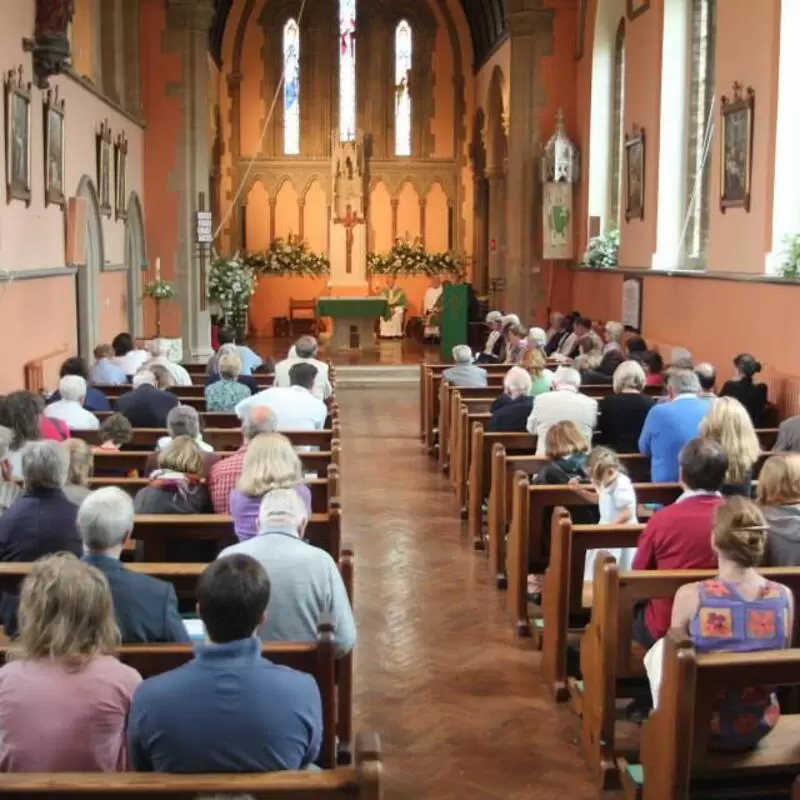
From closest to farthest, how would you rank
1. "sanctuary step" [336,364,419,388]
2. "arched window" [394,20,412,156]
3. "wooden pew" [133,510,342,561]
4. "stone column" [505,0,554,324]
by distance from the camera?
"wooden pew" [133,510,342,561]
"sanctuary step" [336,364,419,388]
"stone column" [505,0,554,324]
"arched window" [394,20,412,156]

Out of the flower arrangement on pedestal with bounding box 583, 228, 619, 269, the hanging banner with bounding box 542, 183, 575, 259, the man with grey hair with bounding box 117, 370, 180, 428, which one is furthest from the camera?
the hanging banner with bounding box 542, 183, 575, 259

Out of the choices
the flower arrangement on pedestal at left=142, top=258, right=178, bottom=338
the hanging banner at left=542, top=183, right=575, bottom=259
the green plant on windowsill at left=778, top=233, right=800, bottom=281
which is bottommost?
the flower arrangement on pedestal at left=142, top=258, right=178, bottom=338

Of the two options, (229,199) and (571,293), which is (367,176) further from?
(571,293)

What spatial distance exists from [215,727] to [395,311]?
19943 millimetres

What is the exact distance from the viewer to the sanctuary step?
16.6 m

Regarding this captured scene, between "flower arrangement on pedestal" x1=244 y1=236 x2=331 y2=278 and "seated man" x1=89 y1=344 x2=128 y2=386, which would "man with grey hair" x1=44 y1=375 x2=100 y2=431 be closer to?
"seated man" x1=89 y1=344 x2=128 y2=386

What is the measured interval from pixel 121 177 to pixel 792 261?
936 cm

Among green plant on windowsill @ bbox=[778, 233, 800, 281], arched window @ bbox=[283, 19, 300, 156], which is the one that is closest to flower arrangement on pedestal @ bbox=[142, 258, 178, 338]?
arched window @ bbox=[283, 19, 300, 156]

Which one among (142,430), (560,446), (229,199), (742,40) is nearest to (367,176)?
(229,199)

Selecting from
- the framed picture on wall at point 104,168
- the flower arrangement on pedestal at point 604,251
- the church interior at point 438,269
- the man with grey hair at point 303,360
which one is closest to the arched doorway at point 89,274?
the church interior at point 438,269

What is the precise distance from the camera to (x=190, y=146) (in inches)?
678

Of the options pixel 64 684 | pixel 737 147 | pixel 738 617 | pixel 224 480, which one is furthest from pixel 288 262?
pixel 64 684

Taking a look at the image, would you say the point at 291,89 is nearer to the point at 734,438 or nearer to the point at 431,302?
the point at 431,302

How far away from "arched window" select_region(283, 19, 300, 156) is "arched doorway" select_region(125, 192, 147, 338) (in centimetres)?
727
